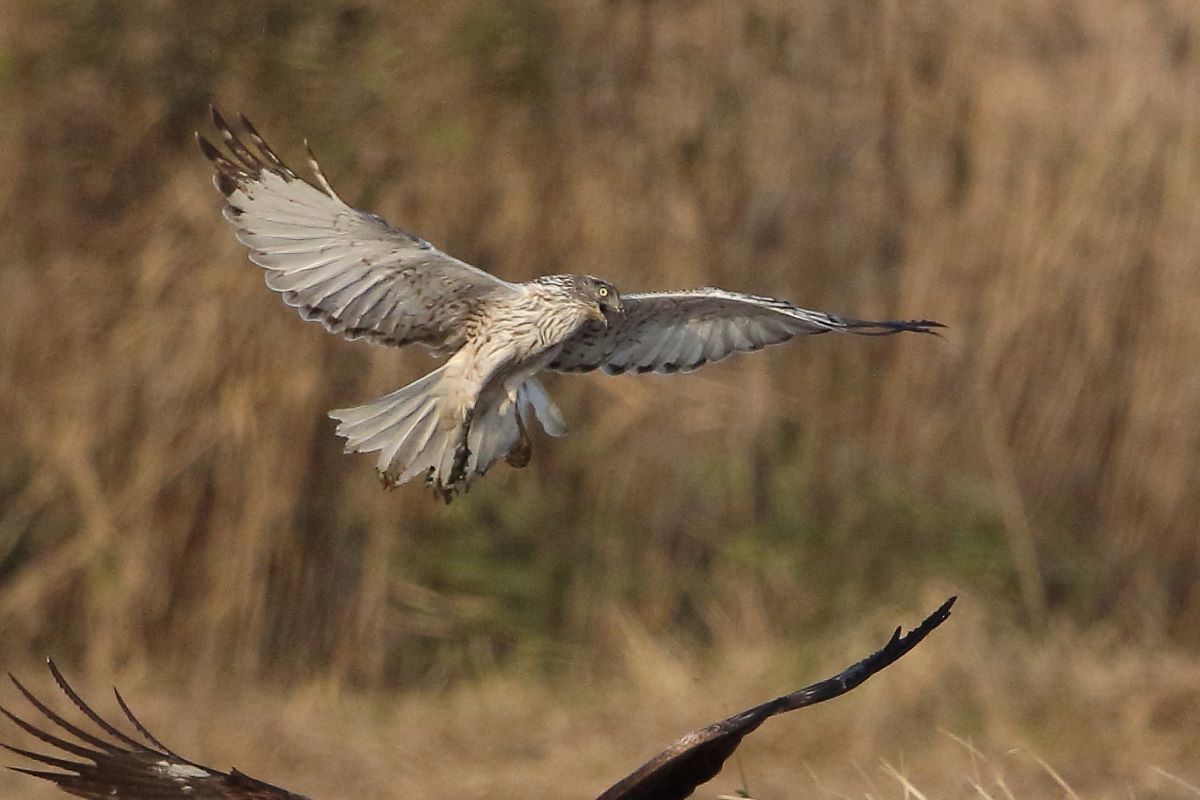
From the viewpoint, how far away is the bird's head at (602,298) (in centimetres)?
552

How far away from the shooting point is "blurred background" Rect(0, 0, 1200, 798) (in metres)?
9.17

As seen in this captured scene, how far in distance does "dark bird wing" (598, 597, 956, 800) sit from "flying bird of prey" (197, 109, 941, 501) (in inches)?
35.4

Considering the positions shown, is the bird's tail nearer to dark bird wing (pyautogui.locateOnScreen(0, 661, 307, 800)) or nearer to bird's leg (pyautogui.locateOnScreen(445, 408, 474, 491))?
bird's leg (pyautogui.locateOnScreen(445, 408, 474, 491))

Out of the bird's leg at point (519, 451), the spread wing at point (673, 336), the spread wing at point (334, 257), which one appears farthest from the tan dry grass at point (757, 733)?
the spread wing at point (334, 257)

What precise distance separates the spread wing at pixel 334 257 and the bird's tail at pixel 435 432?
0.17 meters

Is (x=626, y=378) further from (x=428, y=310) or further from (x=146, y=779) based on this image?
(x=146, y=779)

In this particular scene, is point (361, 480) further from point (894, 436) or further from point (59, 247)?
point (894, 436)

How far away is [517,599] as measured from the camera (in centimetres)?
949

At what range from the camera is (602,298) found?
18.2 feet

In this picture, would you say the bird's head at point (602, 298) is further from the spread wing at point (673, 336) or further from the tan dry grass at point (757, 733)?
the tan dry grass at point (757, 733)

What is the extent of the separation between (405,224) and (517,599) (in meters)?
1.51

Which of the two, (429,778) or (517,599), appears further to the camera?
(517,599)

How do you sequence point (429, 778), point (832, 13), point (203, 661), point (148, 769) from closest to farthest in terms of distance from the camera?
point (148, 769) < point (429, 778) < point (203, 661) < point (832, 13)

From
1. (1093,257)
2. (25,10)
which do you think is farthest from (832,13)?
(25,10)
